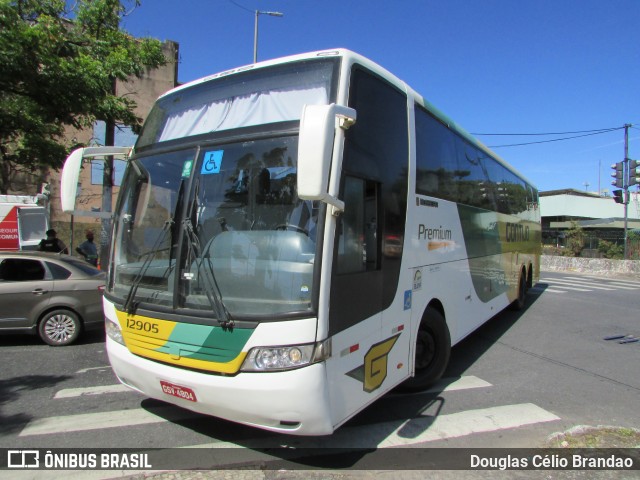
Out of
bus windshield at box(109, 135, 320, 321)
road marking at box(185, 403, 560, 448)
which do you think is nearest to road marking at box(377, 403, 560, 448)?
road marking at box(185, 403, 560, 448)

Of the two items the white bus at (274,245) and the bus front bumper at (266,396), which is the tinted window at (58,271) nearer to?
the white bus at (274,245)

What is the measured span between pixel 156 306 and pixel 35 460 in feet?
5.18

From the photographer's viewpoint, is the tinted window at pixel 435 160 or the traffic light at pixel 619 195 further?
the traffic light at pixel 619 195

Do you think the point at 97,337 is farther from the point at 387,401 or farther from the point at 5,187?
the point at 5,187

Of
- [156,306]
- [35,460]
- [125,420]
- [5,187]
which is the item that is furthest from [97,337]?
[5,187]

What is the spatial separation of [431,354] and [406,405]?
0.74 m

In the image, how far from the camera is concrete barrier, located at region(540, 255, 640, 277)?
22.3m

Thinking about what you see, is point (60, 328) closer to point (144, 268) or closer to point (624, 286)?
point (144, 268)

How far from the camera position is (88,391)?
4.98m

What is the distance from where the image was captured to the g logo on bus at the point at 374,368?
3453mm

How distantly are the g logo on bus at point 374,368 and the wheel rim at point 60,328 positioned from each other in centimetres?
560

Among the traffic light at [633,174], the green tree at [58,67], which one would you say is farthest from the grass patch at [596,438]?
the traffic light at [633,174]

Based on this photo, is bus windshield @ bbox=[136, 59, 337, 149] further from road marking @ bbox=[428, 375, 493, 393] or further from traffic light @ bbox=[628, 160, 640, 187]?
traffic light @ bbox=[628, 160, 640, 187]

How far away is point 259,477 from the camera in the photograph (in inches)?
127
